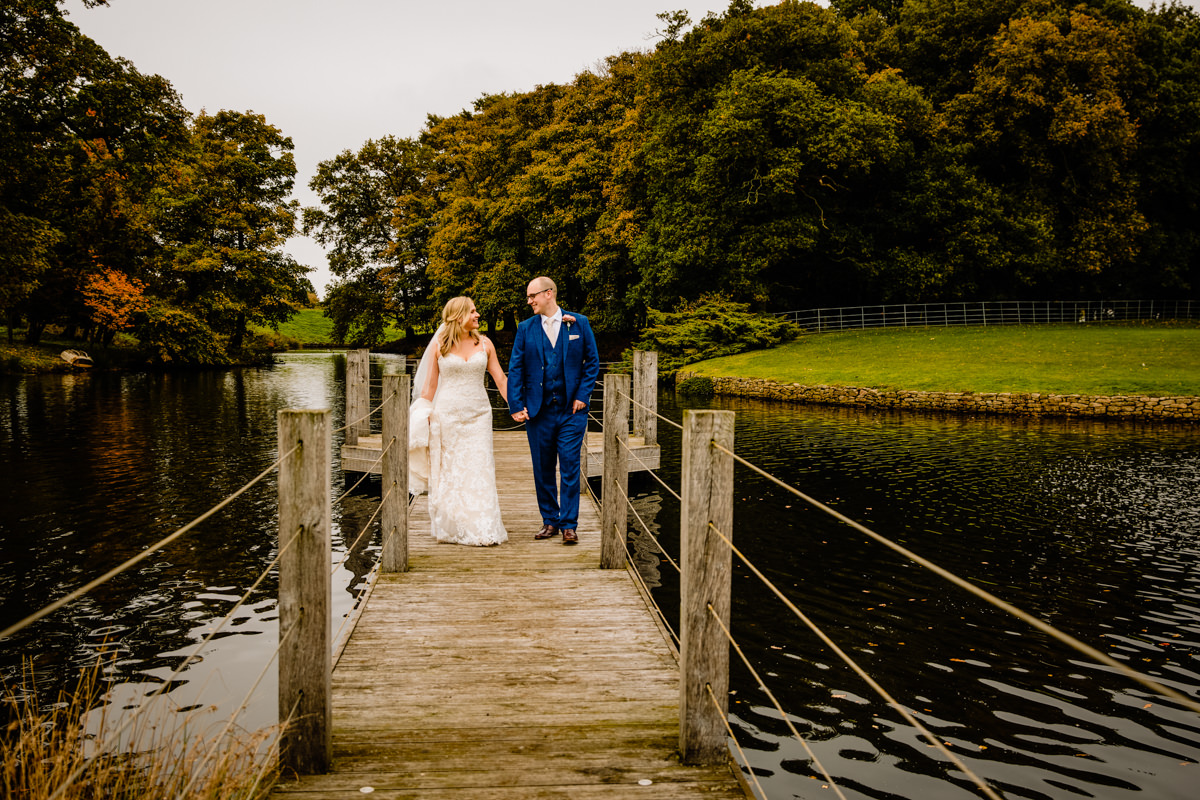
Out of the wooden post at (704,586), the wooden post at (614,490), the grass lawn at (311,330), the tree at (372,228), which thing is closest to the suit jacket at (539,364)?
the wooden post at (614,490)

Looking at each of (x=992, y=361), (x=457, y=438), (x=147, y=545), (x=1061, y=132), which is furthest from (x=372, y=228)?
(x=457, y=438)

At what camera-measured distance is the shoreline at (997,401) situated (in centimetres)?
1984

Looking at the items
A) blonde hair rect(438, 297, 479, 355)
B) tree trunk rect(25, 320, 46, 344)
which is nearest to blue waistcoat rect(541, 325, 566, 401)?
blonde hair rect(438, 297, 479, 355)

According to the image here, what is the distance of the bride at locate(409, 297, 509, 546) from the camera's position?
258 inches

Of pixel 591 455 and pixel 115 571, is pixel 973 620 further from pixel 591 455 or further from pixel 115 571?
pixel 115 571

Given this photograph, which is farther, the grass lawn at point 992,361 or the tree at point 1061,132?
the tree at point 1061,132

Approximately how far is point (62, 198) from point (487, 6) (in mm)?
20467

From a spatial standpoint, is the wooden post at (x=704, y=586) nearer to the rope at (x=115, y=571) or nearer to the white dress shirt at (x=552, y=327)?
the rope at (x=115, y=571)

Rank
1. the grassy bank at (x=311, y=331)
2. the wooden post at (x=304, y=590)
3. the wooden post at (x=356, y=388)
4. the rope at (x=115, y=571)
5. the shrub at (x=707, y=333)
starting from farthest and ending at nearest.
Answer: the grassy bank at (x=311, y=331), the shrub at (x=707, y=333), the wooden post at (x=356, y=388), the wooden post at (x=304, y=590), the rope at (x=115, y=571)

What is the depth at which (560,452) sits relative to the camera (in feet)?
21.2

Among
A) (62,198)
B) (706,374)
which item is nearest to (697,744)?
(706,374)

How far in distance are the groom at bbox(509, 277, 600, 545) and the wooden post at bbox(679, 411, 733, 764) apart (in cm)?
319

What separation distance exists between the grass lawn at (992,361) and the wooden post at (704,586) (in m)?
21.8

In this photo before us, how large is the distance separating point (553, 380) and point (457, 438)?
100 centimetres
